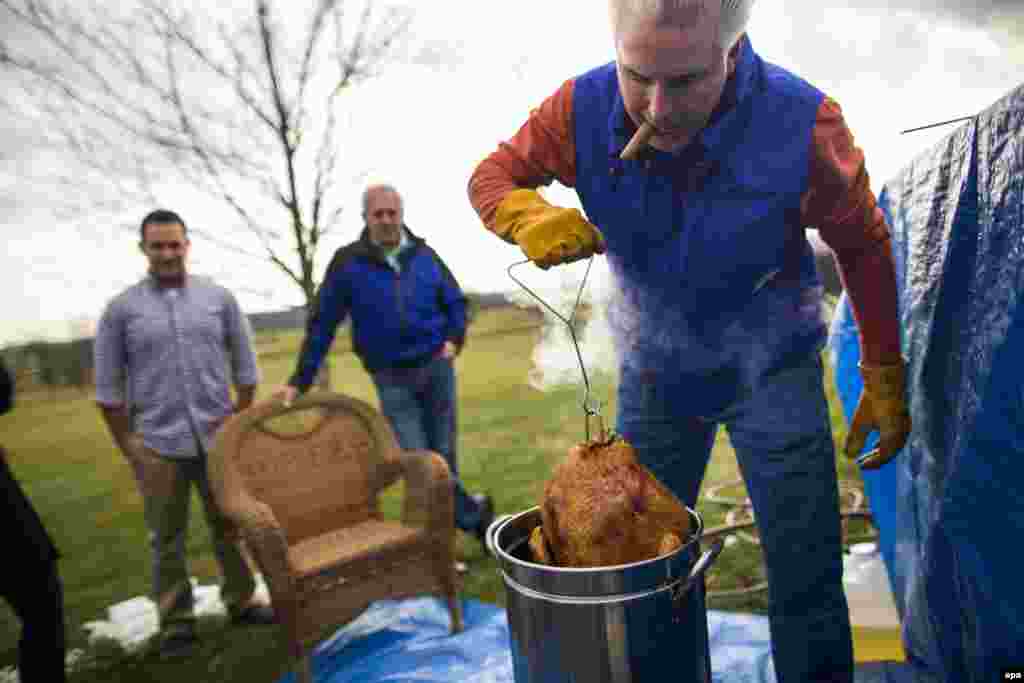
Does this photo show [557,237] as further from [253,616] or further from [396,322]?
[253,616]

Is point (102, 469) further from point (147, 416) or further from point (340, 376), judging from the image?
point (147, 416)

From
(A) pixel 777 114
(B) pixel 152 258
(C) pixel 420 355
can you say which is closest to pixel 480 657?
(C) pixel 420 355

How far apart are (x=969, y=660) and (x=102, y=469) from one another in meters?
8.73

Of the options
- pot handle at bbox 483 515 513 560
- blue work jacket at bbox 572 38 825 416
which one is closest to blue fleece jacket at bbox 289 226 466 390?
blue work jacket at bbox 572 38 825 416

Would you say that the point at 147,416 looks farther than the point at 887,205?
Yes

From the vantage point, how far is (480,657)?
9.77ft

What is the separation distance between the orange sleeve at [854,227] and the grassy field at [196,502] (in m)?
1.38

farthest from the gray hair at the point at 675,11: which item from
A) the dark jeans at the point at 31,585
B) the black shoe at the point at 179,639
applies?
the black shoe at the point at 179,639

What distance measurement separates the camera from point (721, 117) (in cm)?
173

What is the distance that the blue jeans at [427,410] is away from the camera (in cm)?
409

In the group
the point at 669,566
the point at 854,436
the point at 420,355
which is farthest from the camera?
the point at 420,355

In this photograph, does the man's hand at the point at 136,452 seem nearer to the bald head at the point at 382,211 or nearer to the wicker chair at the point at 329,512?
the wicker chair at the point at 329,512

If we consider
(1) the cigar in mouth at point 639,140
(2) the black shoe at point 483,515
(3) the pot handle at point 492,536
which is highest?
(1) the cigar in mouth at point 639,140

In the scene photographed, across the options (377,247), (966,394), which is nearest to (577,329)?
(966,394)
